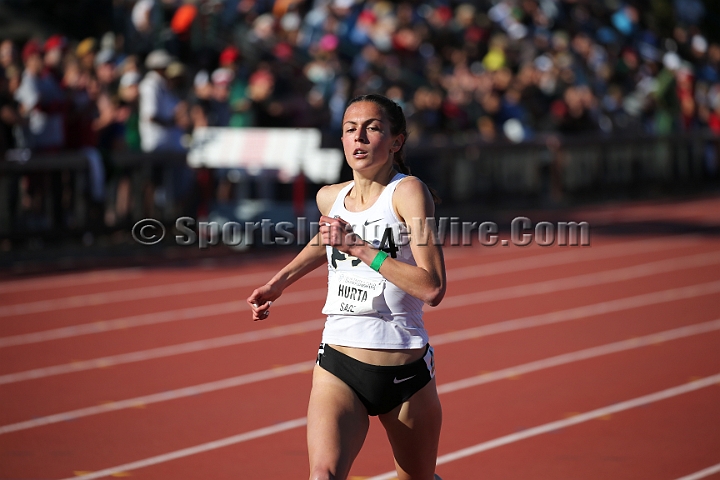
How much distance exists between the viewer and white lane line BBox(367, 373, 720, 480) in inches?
231

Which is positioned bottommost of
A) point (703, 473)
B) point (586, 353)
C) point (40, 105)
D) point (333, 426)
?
point (703, 473)

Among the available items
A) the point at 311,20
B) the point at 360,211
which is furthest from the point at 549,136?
the point at 360,211

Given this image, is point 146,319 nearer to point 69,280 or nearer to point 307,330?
point 307,330

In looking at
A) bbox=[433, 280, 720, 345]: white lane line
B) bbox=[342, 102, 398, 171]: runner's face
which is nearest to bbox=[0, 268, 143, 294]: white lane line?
bbox=[433, 280, 720, 345]: white lane line

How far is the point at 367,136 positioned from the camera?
404cm

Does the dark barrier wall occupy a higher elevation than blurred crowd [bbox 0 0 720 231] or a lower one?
lower

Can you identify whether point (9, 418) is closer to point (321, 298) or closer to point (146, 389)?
point (146, 389)

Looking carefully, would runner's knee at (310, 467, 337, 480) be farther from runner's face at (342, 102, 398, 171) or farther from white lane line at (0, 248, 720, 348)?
white lane line at (0, 248, 720, 348)

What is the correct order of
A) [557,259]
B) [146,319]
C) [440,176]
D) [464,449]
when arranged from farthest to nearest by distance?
[440,176] → [557,259] → [146,319] → [464,449]

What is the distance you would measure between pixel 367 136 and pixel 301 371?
3.96 meters

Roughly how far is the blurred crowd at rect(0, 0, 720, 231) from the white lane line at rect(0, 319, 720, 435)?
5576 millimetres

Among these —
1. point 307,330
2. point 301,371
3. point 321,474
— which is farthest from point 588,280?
point 321,474

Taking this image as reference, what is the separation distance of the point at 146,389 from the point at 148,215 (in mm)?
6488

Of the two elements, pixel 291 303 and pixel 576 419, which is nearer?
pixel 576 419
